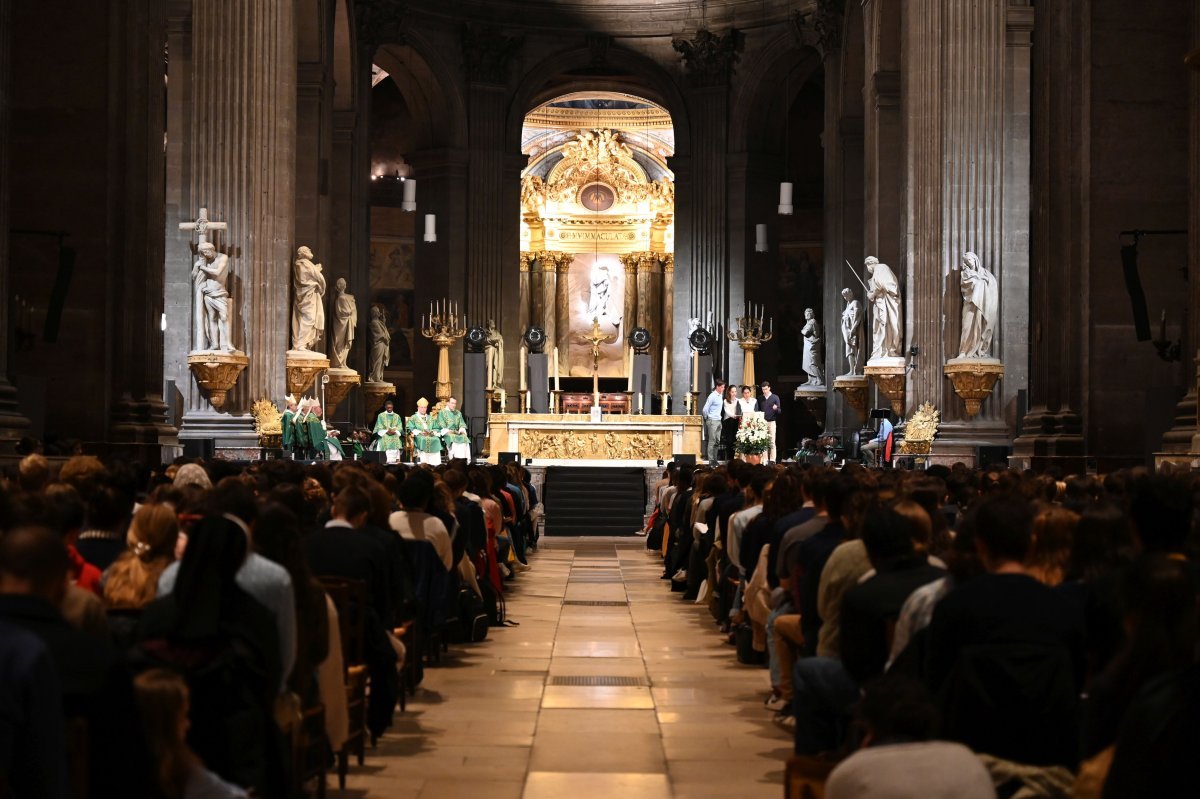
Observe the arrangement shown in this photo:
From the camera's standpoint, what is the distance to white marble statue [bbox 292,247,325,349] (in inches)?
1032

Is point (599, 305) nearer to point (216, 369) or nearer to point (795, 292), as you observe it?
point (795, 292)

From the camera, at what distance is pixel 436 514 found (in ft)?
36.8

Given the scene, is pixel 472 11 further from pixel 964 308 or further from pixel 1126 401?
pixel 1126 401

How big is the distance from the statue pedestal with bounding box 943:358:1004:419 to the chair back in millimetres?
15349

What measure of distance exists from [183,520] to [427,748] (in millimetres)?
1909

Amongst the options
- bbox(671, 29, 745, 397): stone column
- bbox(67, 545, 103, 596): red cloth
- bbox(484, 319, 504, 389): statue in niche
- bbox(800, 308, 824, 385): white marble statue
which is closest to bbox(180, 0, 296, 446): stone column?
bbox(484, 319, 504, 389): statue in niche

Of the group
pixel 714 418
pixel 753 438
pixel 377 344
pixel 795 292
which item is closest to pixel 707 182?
pixel 795 292

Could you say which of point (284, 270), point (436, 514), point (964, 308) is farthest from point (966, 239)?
point (436, 514)

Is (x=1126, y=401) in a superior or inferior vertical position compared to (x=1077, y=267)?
inferior

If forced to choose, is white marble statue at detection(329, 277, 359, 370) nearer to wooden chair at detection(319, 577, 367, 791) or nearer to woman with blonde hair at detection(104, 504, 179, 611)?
wooden chair at detection(319, 577, 367, 791)

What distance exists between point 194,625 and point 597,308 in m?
41.6

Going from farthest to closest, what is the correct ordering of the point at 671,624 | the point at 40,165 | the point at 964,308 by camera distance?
the point at 964,308 < the point at 40,165 < the point at 671,624

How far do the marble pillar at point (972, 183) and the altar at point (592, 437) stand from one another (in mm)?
9208

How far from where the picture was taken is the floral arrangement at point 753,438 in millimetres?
25859
